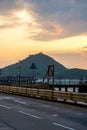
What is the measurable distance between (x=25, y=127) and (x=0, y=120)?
338cm

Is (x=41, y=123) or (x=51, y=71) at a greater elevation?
(x=51, y=71)

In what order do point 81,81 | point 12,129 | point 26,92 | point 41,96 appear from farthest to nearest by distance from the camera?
1. point 81,81
2. point 26,92
3. point 41,96
4. point 12,129

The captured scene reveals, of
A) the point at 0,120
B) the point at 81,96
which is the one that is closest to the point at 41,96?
the point at 81,96

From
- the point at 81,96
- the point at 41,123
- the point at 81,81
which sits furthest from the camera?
the point at 81,81

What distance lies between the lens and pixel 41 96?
41.9 meters

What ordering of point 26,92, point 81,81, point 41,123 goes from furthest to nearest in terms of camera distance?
1. point 81,81
2. point 26,92
3. point 41,123

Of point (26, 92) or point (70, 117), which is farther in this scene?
point (26, 92)

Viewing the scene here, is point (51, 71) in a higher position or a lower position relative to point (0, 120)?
higher

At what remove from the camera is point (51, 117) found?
76.7 ft

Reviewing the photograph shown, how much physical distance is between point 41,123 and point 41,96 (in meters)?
21.4

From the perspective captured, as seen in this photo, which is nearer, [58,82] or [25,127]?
[25,127]

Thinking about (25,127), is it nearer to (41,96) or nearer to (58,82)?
(41,96)

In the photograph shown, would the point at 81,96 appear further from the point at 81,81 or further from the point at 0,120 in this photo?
the point at 81,81

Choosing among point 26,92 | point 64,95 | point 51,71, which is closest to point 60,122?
point 64,95
